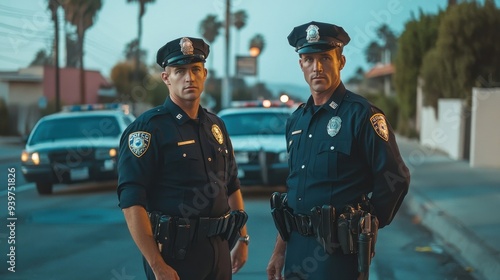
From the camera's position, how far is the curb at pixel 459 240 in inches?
281

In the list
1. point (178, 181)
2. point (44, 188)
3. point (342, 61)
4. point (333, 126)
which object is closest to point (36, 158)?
point (44, 188)

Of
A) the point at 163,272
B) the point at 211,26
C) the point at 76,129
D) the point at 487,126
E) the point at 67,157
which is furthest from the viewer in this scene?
the point at 211,26

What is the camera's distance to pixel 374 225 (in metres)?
3.50

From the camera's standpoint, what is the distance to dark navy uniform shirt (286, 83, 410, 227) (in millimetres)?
3479

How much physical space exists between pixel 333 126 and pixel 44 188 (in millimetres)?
10752

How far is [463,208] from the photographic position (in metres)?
10.6

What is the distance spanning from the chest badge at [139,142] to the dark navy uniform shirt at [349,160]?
0.74m

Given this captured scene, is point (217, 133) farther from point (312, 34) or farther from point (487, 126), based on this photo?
point (487, 126)

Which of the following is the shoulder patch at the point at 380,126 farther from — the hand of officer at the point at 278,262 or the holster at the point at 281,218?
the hand of officer at the point at 278,262

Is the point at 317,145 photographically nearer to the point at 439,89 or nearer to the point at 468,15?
the point at 468,15

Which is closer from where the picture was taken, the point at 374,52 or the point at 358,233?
the point at 358,233

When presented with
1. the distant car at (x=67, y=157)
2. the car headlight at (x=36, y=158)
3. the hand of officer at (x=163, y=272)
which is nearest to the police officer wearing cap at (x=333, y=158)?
the hand of officer at (x=163, y=272)

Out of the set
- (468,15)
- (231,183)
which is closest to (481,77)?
(468,15)

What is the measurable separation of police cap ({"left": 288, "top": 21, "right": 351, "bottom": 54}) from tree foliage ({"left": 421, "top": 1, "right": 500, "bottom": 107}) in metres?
16.3
